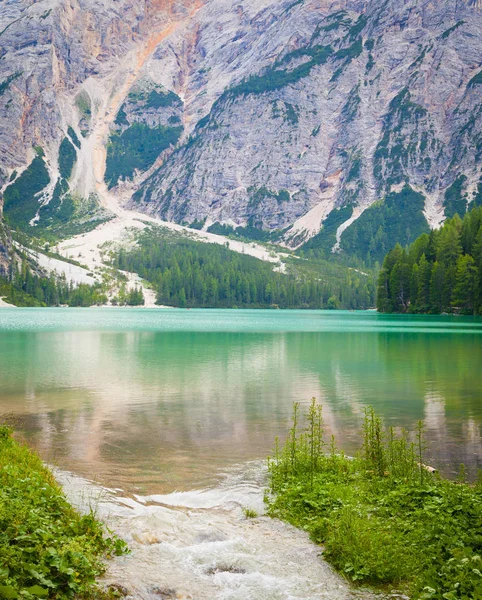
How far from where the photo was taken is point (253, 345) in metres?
67.8

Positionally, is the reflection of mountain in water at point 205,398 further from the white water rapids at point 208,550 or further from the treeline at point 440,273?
the treeline at point 440,273

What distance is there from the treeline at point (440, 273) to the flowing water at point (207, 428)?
71.3 meters

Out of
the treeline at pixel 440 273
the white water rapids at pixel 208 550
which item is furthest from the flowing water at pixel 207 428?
the treeline at pixel 440 273

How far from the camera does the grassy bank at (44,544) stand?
8.42 metres

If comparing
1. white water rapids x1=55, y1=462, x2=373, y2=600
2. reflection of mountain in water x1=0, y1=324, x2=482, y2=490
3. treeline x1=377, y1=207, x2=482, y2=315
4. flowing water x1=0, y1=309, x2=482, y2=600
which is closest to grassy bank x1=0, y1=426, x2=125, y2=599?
white water rapids x1=55, y1=462, x2=373, y2=600

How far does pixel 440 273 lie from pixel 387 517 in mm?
129671

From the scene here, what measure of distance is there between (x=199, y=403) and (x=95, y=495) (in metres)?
15.7

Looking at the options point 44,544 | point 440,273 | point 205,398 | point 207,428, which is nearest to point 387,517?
point 44,544

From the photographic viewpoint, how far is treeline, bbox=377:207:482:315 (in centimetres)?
12469

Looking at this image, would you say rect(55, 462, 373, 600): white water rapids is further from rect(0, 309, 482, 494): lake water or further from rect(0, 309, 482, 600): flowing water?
rect(0, 309, 482, 494): lake water

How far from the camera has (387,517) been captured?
12938mm

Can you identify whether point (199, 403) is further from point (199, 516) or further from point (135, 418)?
point (199, 516)

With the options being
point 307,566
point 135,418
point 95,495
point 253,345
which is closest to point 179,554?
point 307,566

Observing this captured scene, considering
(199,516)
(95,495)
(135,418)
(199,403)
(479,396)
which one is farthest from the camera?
(479,396)
